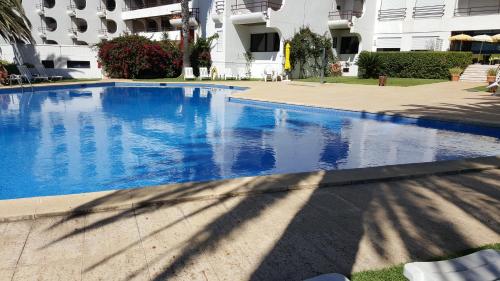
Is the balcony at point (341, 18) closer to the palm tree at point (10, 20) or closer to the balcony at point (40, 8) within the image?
the palm tree at point (10, 20)

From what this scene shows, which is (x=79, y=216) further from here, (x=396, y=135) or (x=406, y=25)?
(x=406, y=25)

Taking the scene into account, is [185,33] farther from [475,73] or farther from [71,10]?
[475,73]

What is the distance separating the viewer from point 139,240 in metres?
3.27

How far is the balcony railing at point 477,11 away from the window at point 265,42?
12.6 metres

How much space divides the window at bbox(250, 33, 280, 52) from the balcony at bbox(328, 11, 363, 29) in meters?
4.50

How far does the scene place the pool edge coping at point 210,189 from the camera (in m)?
3.74

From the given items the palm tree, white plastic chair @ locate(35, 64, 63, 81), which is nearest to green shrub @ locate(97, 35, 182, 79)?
white plastic chair @ locate(35, 64, 63, 81)

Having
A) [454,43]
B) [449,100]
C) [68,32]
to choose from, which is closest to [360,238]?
[449,100]

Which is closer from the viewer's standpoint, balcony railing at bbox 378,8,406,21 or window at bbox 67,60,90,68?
balcony railing at bbox 378,8,406,21

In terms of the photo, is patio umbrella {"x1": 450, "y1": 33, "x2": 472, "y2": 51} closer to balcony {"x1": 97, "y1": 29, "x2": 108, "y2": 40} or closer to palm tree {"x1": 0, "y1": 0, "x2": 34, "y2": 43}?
palm tree {"x1": 0, "y1": 0, "x2": 34, "y2": 43}

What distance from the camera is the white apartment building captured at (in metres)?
25.5

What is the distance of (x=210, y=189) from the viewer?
438 centimetres

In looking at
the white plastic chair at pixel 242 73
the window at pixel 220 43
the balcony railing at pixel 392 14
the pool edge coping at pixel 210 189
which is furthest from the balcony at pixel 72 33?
the pool edge coping at pixel 210 189

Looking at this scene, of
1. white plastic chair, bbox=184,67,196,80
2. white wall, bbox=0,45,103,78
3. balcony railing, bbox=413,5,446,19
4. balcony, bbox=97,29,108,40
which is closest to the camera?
white plastic chair, bbox=184,67,196,80
